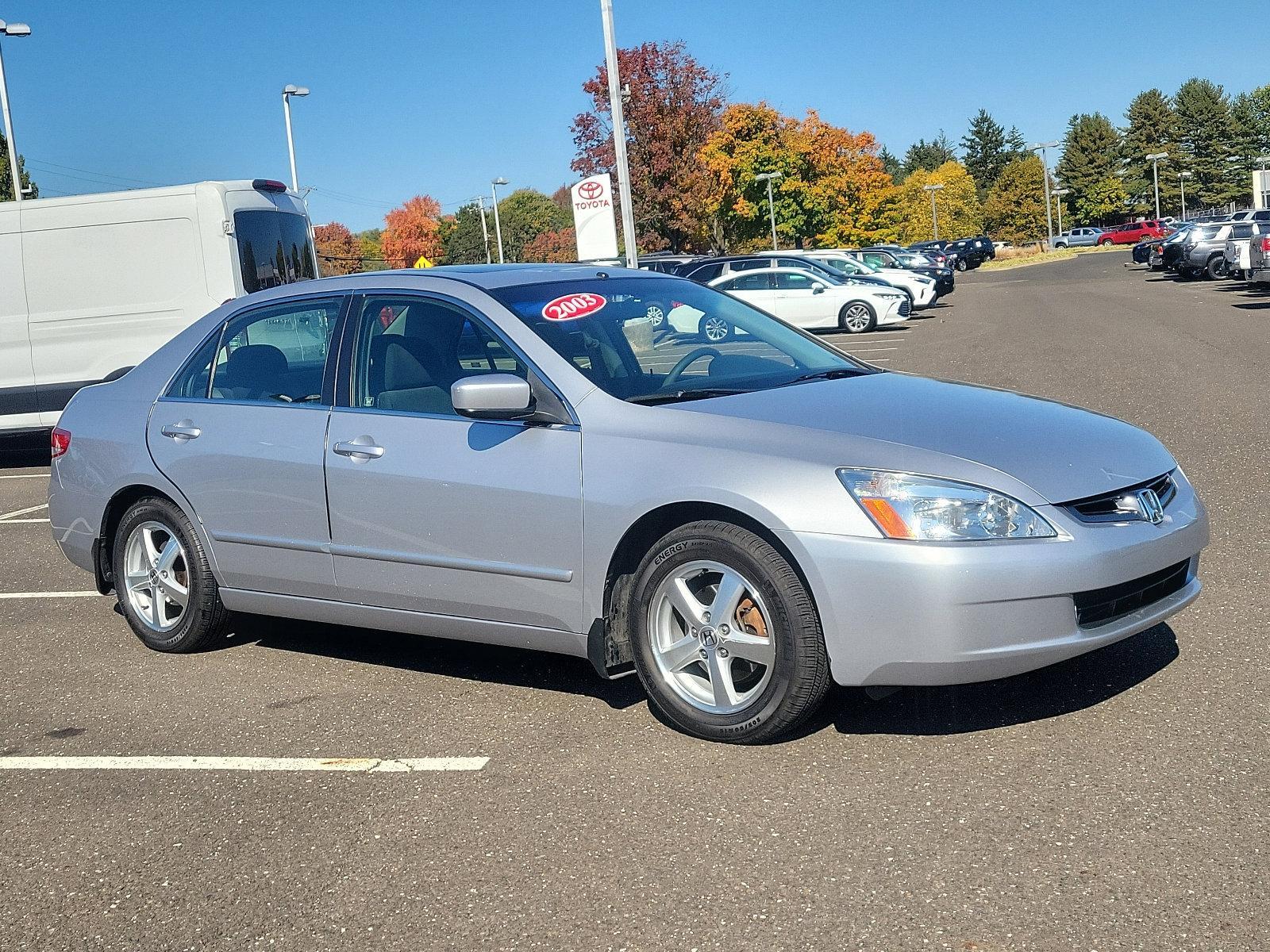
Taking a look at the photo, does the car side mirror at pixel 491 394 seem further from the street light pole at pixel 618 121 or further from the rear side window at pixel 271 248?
the street light pole at pixel 618 121

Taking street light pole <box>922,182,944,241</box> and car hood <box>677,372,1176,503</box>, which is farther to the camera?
street light pole <box>922,182,944,241</box>

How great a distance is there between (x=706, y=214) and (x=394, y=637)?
4774 cm

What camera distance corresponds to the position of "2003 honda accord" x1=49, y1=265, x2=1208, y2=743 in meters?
4.01

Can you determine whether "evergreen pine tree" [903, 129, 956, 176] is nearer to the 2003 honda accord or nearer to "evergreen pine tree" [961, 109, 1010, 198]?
"evergreen pine tree" [961, 109, 1010, 198]

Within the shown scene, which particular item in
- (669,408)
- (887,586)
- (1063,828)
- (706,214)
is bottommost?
(1063,828)

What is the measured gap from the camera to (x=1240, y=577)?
5965mm

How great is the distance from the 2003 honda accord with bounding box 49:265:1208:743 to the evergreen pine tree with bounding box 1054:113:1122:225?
13165 centimetres

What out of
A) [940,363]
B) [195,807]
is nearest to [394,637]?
[195,807]

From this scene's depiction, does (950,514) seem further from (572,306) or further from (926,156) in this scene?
(926,156)

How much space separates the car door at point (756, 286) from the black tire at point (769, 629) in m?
23.9

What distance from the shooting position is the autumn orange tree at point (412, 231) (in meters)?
117

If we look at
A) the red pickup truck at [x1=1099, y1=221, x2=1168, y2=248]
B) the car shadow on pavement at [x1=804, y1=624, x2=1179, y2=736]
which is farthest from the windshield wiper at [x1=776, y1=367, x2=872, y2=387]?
the red pickup truck at [x1=1099, y1=221, x2=1168, y2=248]

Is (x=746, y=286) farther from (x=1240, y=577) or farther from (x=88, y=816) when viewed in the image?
(x=88, y=816)

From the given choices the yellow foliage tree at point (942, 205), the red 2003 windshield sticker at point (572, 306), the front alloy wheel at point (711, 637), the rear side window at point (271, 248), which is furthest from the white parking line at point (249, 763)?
the yellow foliage tree at point (942, 205)
